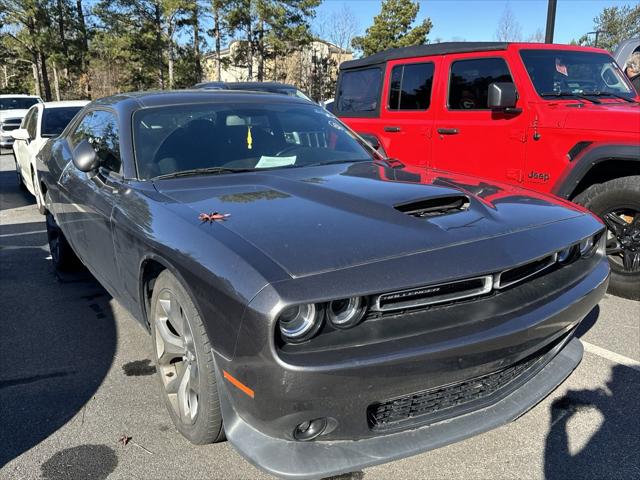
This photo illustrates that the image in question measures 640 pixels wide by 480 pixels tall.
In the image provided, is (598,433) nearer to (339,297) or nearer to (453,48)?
(339,297)

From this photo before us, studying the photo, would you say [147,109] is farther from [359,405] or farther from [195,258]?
[359,405]

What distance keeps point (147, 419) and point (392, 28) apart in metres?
35.5

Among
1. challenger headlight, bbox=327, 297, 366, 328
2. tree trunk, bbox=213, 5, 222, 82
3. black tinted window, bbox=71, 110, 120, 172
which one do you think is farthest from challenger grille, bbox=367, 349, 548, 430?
tree trunk, bbox=213, 5, 222, 82

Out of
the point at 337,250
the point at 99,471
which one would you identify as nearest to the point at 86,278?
the point at 99,471

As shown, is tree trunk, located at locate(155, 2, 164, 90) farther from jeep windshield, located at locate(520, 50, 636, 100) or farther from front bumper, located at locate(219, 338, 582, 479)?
front bumper, located at locate(219, 338, 582, 479)

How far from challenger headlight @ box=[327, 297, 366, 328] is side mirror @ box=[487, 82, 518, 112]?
10.9ft

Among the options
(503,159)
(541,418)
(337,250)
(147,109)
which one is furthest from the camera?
(503,159)

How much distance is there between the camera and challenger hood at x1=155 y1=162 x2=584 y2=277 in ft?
6.37

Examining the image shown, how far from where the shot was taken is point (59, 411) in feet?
8.93

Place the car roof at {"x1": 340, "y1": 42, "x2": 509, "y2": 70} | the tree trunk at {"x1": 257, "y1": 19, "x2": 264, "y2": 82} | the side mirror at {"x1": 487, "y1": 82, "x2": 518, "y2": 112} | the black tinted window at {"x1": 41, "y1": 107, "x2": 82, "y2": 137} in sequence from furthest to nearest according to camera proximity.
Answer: the tree trunk at {"x1": 257, "y1": 19, "x2": 264, "y2": 82}
the black tinted window at {"x1": 41, "y1": 107, "x2": 82, "y2": 137}
the car roof at {"x1": 340, "y1": 42, "x2": 509, "y2": 70}
the side mirror at {"x1": 487, "y1": 82, "x2": 518, "y2": 112}

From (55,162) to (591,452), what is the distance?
433cm

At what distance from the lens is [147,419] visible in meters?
2.65

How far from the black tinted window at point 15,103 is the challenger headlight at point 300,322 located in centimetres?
1971

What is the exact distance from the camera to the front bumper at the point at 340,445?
179 centimetres
